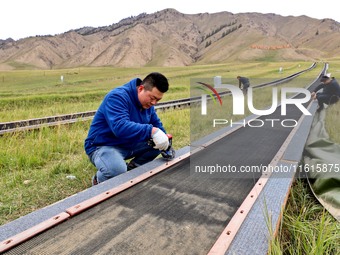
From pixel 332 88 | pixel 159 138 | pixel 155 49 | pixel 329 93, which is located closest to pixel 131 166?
pixel 159 138

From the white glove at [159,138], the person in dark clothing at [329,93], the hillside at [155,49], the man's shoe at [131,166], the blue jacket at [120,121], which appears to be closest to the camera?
the blue jacket at [120,121]

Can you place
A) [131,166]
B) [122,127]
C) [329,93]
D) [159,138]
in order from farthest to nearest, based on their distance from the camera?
1. [329,93]
2. [131,166]
3. [159,138]
4. [122,127]

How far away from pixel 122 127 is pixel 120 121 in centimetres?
8

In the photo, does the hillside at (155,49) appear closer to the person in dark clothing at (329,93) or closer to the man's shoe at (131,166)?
the person in dark clothing at (329,93)

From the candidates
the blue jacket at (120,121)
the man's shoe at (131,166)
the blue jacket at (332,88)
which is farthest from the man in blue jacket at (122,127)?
the blue jacket at (332,88)

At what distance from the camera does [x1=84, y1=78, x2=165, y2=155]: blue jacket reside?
3301 mm

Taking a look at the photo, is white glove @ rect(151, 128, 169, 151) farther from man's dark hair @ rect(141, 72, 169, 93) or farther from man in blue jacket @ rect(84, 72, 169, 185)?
man's dark hair @ rect(141, 72, 169, 93)

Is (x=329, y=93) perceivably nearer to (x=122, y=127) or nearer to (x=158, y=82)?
(x=158, y=82)

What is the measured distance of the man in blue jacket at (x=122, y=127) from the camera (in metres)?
3.34

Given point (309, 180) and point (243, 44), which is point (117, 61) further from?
point (309, 180)

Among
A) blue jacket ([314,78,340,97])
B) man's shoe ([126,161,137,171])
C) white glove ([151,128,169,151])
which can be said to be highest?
blue jacket ([314,78,340,97])

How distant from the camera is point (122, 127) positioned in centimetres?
326

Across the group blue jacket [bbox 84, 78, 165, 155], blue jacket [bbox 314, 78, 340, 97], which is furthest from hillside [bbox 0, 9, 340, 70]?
blue jacket [bbox 84, 78, 165, 155]

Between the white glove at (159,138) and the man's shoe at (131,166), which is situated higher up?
the white glove at (159,138)
